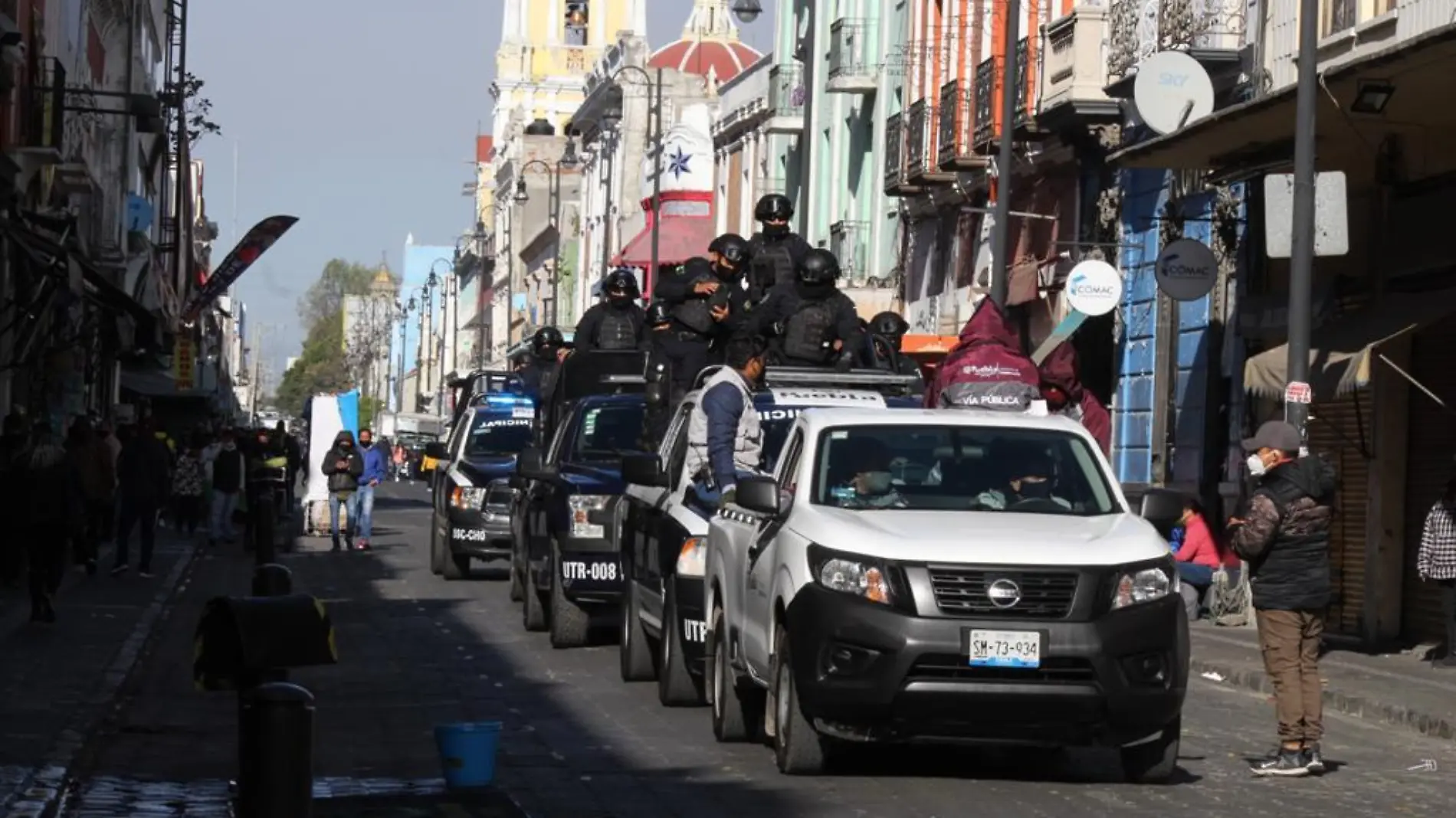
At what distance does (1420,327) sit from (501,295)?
10998 cm

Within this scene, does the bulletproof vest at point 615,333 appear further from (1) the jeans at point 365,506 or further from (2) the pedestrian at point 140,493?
(1) the jeans at point 365,506

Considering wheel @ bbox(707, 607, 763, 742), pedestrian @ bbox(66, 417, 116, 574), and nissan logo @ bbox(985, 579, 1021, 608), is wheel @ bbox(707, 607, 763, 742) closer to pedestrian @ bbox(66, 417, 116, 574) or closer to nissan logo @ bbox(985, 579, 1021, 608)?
nissan logo @ bbox(985, 579, 1021, 608)

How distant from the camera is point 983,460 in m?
13.2

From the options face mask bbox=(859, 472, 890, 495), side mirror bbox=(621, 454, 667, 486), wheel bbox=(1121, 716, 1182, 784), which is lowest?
wheel bbox=(1121, 716, 1182, 784)

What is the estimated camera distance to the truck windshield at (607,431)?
2194cm

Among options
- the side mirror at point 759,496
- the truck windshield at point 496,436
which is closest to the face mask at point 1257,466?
the side mirror at point 759,496

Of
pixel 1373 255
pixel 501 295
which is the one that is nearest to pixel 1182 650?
Result: pixel 1373 255

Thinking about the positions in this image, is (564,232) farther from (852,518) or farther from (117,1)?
(852,518)

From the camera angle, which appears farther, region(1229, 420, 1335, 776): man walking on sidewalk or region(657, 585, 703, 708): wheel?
region(657, 585, 703, 708): wheel

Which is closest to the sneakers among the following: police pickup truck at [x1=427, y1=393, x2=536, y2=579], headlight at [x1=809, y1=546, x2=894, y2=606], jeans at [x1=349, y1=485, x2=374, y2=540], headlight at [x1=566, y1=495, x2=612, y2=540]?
headlight at [x1=809, y1=546, x2=894, y2=606]

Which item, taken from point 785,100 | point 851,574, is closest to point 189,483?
point 785,100

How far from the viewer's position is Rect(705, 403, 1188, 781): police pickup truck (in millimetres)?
11977

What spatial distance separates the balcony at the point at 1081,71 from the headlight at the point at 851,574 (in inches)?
887

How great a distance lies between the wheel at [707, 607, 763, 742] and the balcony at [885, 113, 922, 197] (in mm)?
29965
